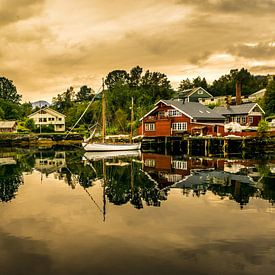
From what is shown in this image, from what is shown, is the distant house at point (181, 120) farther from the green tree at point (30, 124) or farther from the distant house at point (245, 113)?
the green tree at point (30, 124)

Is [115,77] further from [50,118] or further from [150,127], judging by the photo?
[150,127]

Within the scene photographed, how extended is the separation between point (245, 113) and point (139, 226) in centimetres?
5308

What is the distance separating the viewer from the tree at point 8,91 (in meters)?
142

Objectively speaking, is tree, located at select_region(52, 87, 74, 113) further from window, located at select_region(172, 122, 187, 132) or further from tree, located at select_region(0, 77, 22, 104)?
window, located at select_region(172, 122, 187, 132)

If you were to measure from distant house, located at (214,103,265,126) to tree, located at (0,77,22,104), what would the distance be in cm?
9992

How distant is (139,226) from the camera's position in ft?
45.5

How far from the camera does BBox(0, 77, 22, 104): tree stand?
141875 millimetres

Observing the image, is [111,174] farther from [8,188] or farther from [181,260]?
[181,260]

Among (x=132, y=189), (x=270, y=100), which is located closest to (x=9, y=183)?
(x=132, y=189)

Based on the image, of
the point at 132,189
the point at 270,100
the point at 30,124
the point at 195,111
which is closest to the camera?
the point at 132,189

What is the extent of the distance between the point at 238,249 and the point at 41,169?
26084mm

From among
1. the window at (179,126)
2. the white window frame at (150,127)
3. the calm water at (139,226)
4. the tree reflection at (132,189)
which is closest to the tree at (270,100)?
the window at (179,126)

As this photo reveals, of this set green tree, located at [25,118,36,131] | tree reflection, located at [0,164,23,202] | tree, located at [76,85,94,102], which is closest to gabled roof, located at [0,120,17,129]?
green tree, located at [25,118,36,131]

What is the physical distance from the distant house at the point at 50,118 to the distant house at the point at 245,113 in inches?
2039
